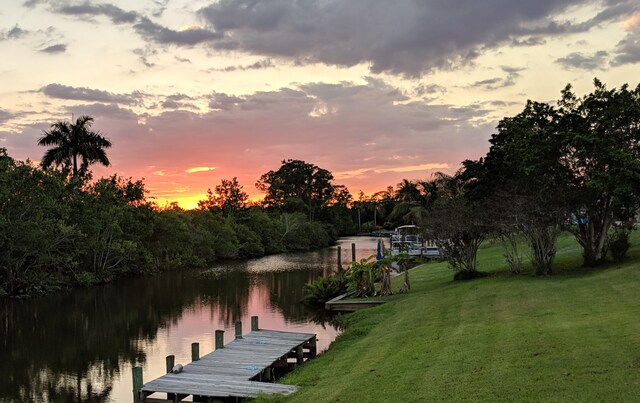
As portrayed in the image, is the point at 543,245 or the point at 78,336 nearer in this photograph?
the point at 543,245

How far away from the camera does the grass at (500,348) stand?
10508 millimetres

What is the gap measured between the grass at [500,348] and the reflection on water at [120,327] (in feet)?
19.2

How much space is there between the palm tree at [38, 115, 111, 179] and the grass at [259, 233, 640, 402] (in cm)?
4324

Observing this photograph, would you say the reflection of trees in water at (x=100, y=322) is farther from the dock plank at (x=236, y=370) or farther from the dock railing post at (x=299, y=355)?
the dock railing post at (x=299, y=355)

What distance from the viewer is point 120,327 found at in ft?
101

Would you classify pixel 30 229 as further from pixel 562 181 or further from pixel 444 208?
pixel 562 181

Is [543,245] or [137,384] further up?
[543,245]

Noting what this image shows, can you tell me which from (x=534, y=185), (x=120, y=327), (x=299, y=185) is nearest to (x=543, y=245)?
(x=534, y=185)

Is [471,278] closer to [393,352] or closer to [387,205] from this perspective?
[393,352]

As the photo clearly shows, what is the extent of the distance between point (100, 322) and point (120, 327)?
94.6 inches

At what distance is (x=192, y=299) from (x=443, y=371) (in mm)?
30356

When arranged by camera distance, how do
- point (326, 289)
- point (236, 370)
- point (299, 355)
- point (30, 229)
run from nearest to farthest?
point (236, 370) < point (299, 355) < point (326, 289) < point (30, 229)

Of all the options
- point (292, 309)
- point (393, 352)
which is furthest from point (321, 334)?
point (393, 352)

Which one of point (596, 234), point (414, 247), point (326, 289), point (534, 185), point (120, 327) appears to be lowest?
point (120, 327)
